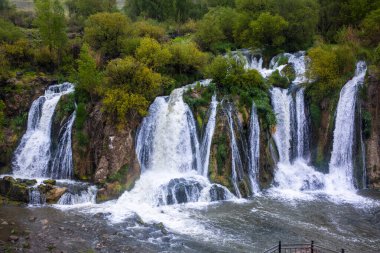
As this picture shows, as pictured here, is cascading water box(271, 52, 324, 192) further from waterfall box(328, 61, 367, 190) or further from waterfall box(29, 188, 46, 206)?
waterfall box(29, 188, 46, 206)

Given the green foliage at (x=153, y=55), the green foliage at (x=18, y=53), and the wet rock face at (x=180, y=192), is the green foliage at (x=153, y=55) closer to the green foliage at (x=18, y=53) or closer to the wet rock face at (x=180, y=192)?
the wet rock face at (x=180, y=192)

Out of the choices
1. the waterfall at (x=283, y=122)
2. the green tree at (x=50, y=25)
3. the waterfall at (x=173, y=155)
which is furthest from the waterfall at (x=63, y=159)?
the waterfall at (x=283, y=122)

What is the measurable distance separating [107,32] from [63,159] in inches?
544

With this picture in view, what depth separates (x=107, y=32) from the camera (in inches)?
1543

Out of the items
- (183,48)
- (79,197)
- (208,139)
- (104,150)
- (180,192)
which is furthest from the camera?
(183,48)

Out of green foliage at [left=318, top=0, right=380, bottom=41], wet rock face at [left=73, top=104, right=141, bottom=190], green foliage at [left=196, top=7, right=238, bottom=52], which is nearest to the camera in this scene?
wet rock face at [left=73, top=104, right=141, bottom=190]

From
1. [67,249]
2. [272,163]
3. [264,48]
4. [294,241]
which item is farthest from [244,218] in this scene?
[264,48]

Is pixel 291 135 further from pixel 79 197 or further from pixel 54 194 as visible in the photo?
pixel 54 194

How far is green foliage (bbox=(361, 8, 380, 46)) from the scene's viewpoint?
37188mm

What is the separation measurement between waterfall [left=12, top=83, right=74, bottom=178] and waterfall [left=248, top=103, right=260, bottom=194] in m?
15.2

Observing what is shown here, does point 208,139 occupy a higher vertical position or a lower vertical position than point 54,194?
higher

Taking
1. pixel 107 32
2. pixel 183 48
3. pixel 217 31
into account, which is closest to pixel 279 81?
pixel 183 48

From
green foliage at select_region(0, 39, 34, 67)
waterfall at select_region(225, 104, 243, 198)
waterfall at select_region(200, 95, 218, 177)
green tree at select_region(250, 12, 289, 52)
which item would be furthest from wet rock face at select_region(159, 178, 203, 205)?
green tree at select_region(250, 12, 289, 52)

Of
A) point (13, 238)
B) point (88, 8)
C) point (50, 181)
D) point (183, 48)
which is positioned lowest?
point (13, 238)
